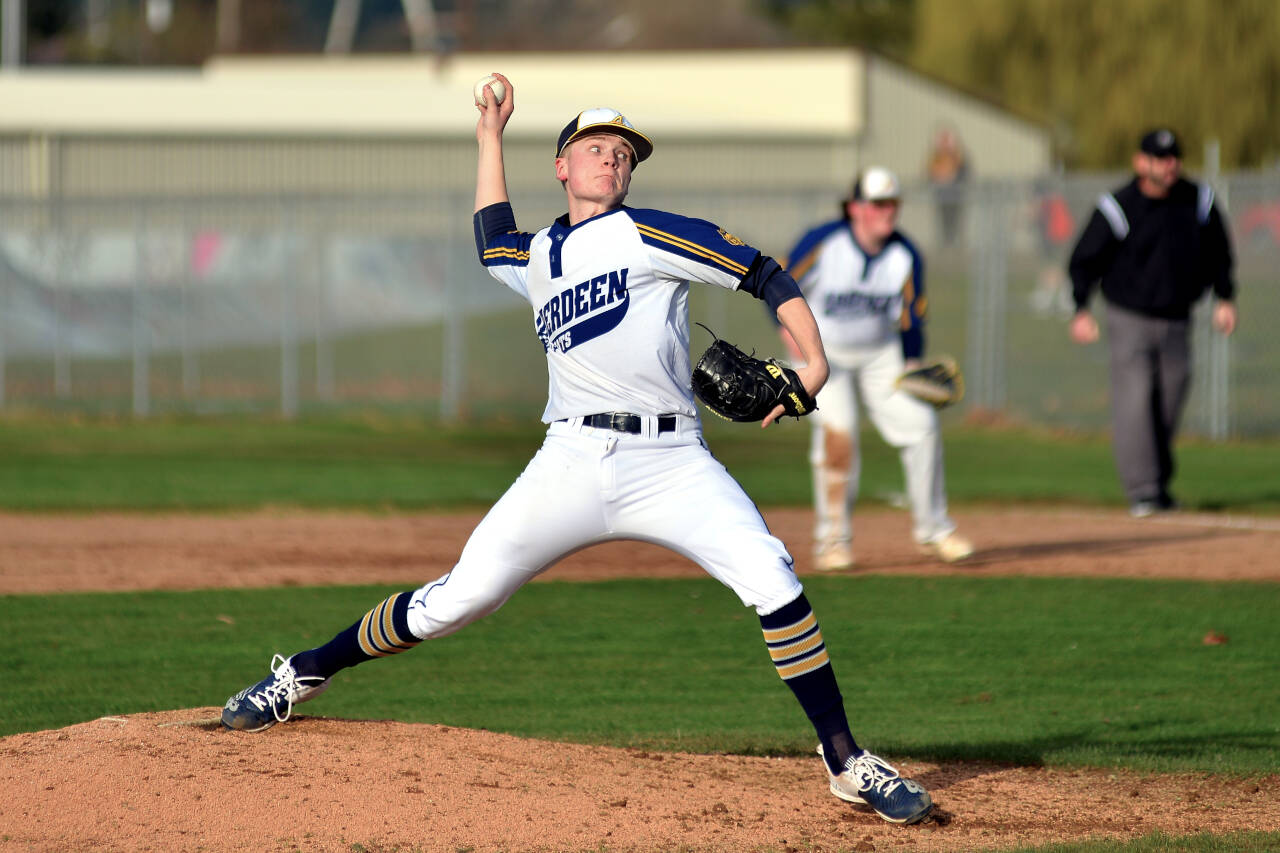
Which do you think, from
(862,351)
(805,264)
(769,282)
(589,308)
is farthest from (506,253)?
(862,351)

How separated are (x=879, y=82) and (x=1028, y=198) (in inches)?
599

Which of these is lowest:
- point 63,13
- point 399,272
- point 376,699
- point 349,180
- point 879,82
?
point 376,699

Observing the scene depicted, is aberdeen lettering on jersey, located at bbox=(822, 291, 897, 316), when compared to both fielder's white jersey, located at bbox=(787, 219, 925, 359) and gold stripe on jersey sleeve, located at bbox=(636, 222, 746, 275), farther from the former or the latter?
gold stripe on jersey sleeve, located at bbox=(636, 222, 746, 275)

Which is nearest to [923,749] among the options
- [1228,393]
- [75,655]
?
[75,655]

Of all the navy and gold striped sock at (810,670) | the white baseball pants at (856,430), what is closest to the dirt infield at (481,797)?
the navy and gold striped sock at (810,670)

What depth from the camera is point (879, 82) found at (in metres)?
32.6

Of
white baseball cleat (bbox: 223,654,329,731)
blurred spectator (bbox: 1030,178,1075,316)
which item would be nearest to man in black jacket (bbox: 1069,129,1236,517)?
blurred spectator (bbox: 1030,178,1075,316)

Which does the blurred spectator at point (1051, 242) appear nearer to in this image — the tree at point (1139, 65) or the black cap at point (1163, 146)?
the black cap at point (1163, 146)

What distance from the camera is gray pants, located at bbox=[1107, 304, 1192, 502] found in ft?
36.6

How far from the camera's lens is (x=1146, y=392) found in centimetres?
1116

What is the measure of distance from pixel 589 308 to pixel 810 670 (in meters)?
1.26

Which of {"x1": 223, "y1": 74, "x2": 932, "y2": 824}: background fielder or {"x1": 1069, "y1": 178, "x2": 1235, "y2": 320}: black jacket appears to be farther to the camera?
{"x1": 1069, "y1": 178, "x2": 1235, "y2": 320}: black jacket

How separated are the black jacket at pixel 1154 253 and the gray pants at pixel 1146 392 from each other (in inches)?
4.8

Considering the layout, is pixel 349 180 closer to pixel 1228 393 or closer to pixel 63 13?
pixel 1228 393
